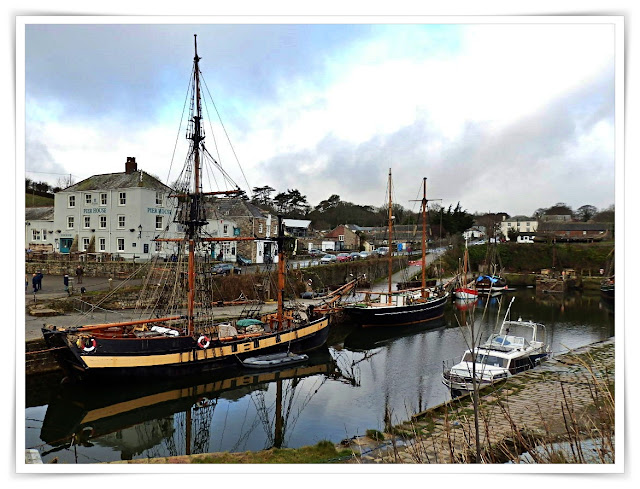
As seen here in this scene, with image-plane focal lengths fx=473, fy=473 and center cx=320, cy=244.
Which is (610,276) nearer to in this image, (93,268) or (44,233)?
(93,268)

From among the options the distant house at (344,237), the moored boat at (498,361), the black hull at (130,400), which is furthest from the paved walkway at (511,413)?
the distant house at (344,237)

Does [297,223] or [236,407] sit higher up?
[297,223]

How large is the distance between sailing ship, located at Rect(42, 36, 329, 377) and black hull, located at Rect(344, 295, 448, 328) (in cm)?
429

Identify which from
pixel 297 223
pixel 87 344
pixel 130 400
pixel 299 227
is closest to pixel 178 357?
pixel 130 400

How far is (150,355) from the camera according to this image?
12484 millimetres

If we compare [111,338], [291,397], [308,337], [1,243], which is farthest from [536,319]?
[1,243]

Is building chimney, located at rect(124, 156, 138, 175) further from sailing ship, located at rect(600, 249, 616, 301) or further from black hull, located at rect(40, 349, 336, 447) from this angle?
sailing ship, located at rect(600, 249, 616, 301)

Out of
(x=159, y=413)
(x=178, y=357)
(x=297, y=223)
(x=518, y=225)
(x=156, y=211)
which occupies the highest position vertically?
(x=297, y=223)

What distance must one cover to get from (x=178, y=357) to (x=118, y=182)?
44.8 ft

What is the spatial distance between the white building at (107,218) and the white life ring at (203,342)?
10.3m

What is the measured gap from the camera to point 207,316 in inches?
616

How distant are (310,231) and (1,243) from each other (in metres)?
45.5

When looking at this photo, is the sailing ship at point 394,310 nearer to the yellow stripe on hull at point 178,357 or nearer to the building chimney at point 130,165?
the yellow stripe on hull at point 178,357
